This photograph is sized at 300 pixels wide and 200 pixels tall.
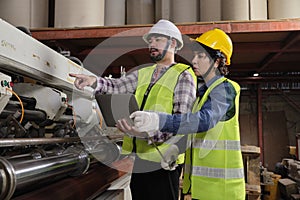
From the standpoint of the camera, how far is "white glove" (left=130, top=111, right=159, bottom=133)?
118 centimetres

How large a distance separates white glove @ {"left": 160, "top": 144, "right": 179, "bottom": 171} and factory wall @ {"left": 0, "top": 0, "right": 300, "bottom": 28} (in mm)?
1290

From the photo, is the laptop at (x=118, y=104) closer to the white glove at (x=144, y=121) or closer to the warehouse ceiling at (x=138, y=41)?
the white glove at (x=144, y=121)

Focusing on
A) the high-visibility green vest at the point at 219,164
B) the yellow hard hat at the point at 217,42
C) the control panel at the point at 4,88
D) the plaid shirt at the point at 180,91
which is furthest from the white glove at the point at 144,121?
the yellow hard hat at the point at 217,42

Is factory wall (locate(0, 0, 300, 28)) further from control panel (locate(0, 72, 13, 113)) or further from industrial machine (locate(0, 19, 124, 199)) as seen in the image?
control panel (locate(0, 72, 13, 113))

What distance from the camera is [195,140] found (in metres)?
1.49

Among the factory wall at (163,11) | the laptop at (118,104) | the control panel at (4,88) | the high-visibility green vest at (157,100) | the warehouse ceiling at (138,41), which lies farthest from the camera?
the factory wall at (163,11)

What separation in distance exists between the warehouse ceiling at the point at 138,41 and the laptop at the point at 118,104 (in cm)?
105

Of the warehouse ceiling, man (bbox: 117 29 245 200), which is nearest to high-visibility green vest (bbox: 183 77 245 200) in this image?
man (bbox: 117 29 245 200)

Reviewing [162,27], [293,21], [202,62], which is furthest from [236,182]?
[293,21]

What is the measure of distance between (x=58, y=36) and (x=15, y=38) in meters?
1.22

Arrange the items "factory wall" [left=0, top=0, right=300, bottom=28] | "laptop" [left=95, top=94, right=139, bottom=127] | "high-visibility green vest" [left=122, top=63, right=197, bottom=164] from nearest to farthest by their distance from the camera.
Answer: "laptop" [left=95, top=94, right=139, bottom=127] → "high-visibility green vest" [left=122, top=63, right=197, bottom=164] → "factory wall" [left=0, top=0, right=300, bottom=28]

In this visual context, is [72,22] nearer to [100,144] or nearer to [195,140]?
[100,144]

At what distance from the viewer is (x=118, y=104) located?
50.3 inches

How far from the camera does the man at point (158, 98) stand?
4.95ft
